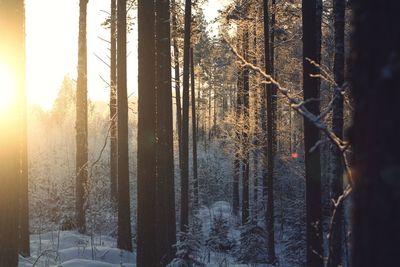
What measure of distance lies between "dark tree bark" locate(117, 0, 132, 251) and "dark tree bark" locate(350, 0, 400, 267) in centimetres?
1102

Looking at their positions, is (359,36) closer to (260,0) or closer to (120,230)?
(120,230)

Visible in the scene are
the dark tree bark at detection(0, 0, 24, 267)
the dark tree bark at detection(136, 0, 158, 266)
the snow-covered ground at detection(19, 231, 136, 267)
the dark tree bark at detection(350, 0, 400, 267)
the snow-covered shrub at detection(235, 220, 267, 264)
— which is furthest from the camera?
the snow-covered shrub at detection(235, 220, 267, 264)

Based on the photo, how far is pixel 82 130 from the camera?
47.6ft

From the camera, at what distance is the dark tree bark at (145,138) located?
8164 mm

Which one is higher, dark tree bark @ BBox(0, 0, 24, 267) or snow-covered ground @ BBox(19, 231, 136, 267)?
Result: dark tree bark @ BBox(0, 0, 24, 267)

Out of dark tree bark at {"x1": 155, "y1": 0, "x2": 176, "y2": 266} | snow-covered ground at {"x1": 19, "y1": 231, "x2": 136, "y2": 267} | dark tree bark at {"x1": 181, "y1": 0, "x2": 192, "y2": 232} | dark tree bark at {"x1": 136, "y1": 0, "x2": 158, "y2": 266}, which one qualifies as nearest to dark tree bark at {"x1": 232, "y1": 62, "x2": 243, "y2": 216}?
dark tree bark at {"x1": 181, "y1": 0, "x2": 192, "y2": 232}

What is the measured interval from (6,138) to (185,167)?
8994 millimetres

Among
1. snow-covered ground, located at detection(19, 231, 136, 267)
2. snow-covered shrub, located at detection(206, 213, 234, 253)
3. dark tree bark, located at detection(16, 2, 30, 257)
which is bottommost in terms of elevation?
snow-covered shrub, located at detection(206, 213, 234, 253)

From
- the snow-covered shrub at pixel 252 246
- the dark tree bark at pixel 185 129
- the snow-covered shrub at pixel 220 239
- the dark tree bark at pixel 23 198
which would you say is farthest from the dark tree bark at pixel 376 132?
the snow-covered shrub at pixel 220 239

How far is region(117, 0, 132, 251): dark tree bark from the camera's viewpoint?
1177cm

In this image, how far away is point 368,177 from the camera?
117 cm

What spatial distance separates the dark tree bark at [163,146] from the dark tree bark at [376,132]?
28.5ft

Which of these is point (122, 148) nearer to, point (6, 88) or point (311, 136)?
point (6, 88)

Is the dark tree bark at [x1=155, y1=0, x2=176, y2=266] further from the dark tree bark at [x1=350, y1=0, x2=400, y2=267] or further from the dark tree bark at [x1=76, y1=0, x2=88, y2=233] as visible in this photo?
the dark tree bark at [x1=350, y1=0, x2=400, y2=267]
